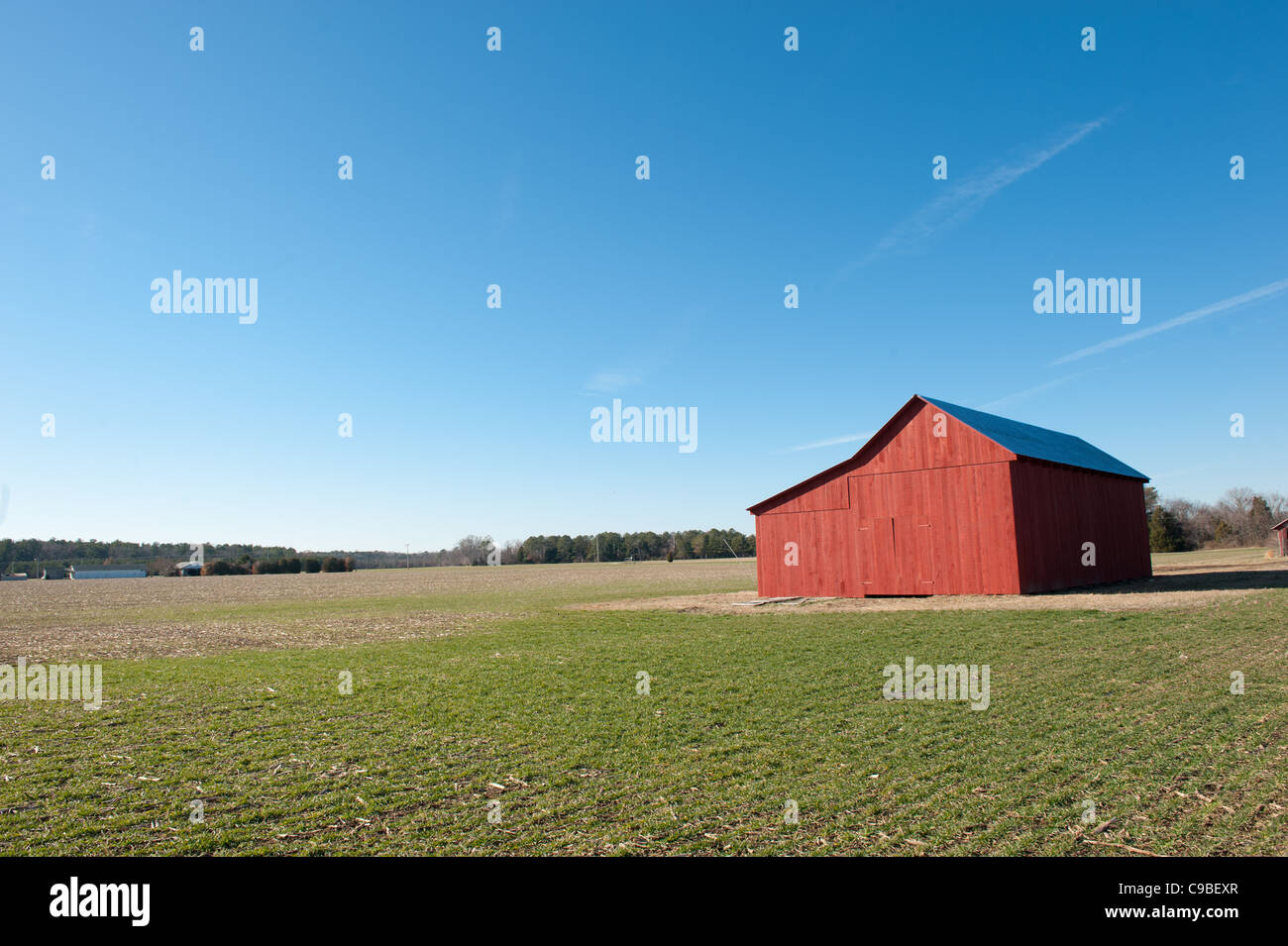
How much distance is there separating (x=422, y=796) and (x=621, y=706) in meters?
4.28

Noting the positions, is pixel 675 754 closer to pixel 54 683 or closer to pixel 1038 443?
pixel 54 683

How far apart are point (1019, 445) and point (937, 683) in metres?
22.1

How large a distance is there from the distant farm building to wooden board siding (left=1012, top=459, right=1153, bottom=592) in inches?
5852

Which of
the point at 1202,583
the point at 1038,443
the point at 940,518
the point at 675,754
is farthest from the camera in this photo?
the point at 1038,443

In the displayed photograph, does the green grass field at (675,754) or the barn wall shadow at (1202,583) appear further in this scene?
the barn wall shadow at (1202,583)

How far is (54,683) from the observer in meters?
14.0

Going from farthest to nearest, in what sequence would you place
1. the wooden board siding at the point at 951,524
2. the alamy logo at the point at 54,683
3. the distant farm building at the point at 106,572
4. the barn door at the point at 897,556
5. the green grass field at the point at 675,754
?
the distant farm building at the point at 106,572 < the barn door at the point at 897,556 < the wooden board siding at the point at 951,524 < the alamy logo at the point at 54,683 < the green grass field at the point at 675,754

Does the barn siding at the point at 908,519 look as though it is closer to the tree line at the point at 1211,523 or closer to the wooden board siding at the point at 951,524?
the wooden board siding at the point at 951,524

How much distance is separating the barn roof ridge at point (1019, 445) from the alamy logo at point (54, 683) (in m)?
24.5

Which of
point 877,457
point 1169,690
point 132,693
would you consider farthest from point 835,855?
point 877,457
